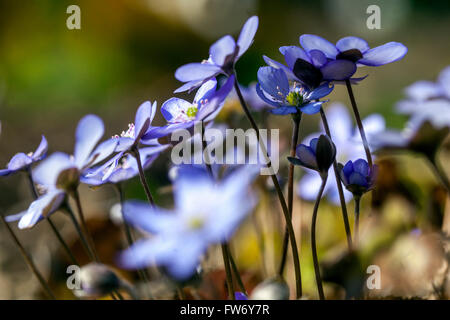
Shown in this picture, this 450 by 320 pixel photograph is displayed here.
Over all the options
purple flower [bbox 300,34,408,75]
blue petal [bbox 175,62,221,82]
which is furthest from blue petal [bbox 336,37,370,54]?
blue petal [bbox 175,62,221,82]

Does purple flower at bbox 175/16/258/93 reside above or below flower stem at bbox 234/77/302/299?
above

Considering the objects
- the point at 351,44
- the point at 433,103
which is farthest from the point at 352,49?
the point at 433,103

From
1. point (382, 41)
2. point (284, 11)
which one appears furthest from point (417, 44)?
point (284, 11)

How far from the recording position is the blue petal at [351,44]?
0.38 metres

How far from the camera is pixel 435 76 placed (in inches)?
77.3

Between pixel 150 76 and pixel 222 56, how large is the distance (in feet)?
5.99

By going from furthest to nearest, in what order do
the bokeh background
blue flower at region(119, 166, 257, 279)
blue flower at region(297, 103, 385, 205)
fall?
the bokeh background → blue flower at region(297, 103, 385, 205) → blue flower at region(119, 166, 257, 279)

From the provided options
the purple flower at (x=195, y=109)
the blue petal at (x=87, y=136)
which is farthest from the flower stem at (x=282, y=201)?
the blue petal at (x=87, y=136)

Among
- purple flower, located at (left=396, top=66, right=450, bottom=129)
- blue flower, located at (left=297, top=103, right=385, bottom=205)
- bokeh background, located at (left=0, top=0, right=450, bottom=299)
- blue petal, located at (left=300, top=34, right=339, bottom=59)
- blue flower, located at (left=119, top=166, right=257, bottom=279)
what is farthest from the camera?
bokeh background, located at (left=0, top=0, right=450, bottom=299)

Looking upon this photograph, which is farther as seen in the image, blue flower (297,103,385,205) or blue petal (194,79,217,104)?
blue flower (297,103,385,205)

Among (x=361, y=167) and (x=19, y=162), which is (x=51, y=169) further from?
(x=361, y=167)

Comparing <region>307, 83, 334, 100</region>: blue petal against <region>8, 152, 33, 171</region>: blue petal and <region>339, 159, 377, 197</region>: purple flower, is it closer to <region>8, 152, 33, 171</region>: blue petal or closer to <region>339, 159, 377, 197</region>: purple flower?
<region>339, 159, 377, 197</region>: purple flower

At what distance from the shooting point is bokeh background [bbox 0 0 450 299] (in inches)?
29.7

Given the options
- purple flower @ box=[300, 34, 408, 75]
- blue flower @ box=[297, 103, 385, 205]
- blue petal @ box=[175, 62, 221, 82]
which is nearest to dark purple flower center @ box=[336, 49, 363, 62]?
purple flower @ box=[300, 34, 408, 75]
